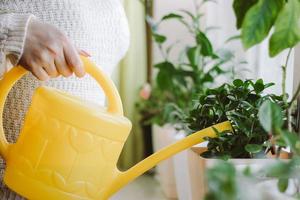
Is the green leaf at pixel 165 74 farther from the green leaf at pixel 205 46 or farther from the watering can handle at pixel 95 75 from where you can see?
the watering can handle at pixel 95 75

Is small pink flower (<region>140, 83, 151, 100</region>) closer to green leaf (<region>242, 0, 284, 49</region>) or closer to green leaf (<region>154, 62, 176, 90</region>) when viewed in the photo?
green leaf (<region>154, 62, 176, 90</region>)

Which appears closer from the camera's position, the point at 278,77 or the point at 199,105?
the point at 199,105

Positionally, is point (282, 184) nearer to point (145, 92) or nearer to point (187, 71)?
point (187, 71)

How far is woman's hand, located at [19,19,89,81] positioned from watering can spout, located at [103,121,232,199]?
0.18 m

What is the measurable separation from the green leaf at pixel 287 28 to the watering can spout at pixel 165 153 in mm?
188

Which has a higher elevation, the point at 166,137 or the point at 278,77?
the point at 278,77

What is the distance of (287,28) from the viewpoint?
62 centimetres

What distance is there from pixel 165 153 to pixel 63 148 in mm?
163

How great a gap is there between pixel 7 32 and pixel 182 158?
470 mm

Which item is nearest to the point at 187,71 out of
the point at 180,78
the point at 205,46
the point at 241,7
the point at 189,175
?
the point at 180,78

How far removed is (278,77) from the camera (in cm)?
136

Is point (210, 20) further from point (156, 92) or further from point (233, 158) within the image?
point (233, 158)

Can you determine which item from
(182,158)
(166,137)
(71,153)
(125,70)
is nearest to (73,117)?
(71,153)

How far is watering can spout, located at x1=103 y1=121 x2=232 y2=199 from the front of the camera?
74cm
